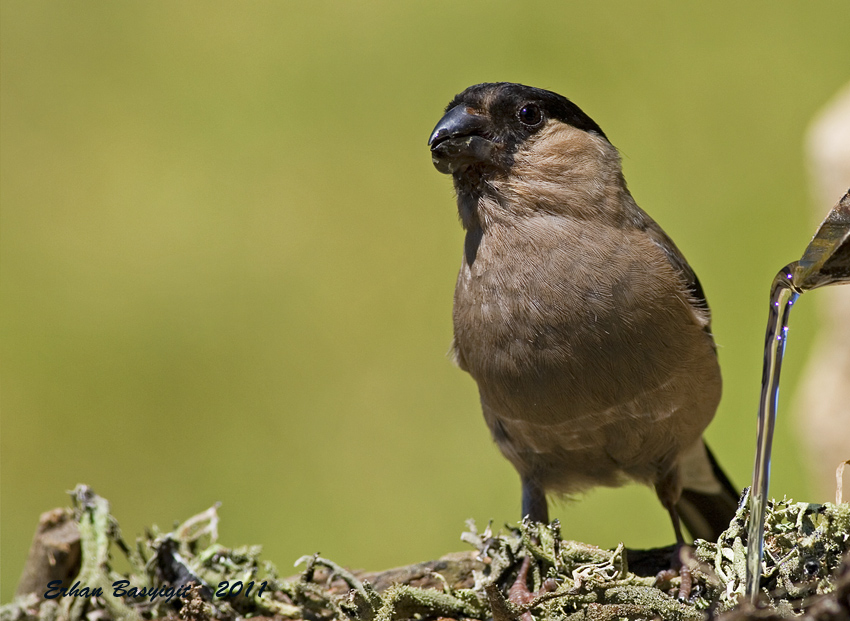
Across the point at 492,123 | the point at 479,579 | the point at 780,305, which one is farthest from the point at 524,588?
the point at 492,123

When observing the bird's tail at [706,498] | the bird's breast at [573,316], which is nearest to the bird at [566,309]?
the bird's breast at [573,316]

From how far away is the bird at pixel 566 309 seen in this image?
3547 mm

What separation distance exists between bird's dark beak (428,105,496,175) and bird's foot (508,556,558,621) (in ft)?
5.21

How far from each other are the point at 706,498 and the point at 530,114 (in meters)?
2.14

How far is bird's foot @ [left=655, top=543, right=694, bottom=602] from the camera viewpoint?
3.12m

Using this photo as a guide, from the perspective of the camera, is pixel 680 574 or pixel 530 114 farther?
pixel 530 114

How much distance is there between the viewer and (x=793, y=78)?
856 cm

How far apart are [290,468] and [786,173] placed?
5.11 metres

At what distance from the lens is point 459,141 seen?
373 centimetres

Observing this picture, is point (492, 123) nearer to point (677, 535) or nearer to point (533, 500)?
point (533, 500)

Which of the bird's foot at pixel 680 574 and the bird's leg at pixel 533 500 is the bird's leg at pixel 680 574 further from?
the bird's leg at pixel 533 500

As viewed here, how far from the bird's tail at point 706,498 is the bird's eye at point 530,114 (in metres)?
1.76

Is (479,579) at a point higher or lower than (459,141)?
lower

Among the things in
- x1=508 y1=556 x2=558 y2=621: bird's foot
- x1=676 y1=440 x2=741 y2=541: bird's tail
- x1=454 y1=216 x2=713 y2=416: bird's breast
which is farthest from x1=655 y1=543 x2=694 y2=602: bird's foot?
x1=676 y1=440 x2=741 y2=541: bird's tail
